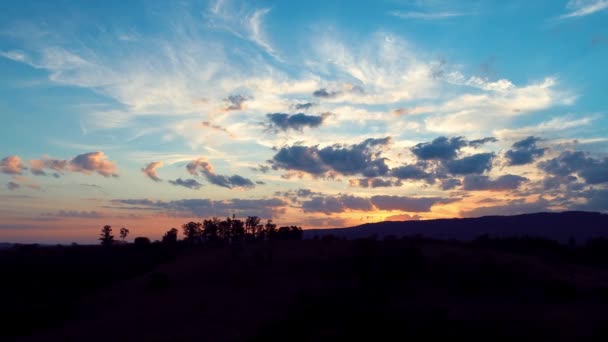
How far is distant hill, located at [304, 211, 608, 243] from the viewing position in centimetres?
10644

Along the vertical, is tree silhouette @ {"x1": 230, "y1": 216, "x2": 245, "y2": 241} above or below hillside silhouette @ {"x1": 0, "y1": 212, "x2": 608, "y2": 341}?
above

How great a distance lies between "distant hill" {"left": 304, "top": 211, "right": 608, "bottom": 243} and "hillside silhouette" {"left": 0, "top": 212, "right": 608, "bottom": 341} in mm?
62463

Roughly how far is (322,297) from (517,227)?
106 metres

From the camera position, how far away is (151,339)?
21.0 m

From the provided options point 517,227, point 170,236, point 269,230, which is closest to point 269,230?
point 269,230

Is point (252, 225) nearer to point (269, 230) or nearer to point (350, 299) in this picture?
point (269, 230)

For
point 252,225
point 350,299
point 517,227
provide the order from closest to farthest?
point 350,299
point 252,225
point 517,227

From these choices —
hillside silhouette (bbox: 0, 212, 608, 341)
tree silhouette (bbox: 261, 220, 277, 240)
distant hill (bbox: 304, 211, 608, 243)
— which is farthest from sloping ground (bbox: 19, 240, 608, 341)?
distant hill (bbox: 304, 211, 608, 243)

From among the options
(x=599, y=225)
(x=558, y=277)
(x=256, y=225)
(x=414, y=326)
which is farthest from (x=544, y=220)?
(x=414, y=326)

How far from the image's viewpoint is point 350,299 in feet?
74.6

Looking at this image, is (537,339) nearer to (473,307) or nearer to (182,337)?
(473,307)

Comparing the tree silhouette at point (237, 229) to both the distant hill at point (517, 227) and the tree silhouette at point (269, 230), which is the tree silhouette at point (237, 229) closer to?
the tree silhouette at point (269, 230)

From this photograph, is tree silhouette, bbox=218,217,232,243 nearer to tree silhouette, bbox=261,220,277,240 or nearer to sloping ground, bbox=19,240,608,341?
tree silhouette, bbox=261,220,277,240

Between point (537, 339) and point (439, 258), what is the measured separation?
16.1 meters
